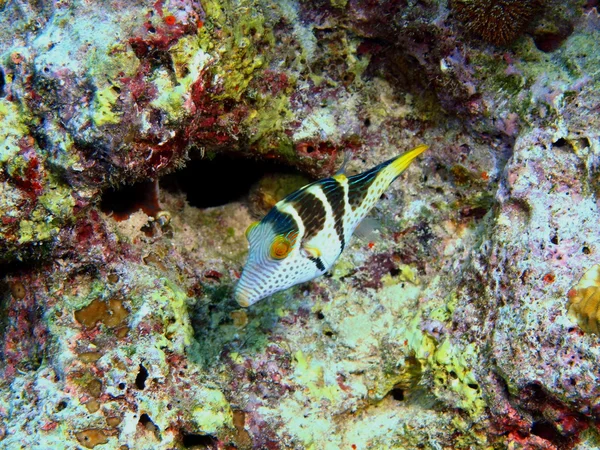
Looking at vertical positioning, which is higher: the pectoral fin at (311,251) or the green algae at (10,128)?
the green algae at (10,128)

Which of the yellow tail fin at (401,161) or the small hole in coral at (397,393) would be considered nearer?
the yellow tail fin at (401,161)

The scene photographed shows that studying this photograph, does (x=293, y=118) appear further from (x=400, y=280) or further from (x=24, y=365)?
(x=24, y=365)

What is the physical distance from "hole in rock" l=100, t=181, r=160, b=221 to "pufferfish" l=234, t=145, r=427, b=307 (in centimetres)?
141

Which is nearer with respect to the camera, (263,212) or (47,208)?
(47,208)

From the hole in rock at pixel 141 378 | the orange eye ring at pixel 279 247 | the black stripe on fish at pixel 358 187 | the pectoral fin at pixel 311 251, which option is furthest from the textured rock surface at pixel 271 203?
the orange eye ring at pixel 279 247

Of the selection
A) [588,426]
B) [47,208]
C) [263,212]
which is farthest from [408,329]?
[47,208]

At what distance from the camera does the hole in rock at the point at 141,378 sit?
10.3ft

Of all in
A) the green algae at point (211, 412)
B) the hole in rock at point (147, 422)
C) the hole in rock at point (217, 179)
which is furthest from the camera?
the hole in rock at point (217, 179)

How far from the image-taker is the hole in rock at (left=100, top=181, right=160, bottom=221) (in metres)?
3.66

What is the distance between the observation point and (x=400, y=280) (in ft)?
14.1

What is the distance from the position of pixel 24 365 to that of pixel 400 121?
11.9ft

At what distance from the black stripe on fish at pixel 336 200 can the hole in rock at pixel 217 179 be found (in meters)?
1.59

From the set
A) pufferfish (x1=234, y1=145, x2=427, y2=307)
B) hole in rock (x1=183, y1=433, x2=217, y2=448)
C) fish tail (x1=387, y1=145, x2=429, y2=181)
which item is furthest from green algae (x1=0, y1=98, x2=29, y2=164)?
fish tail (x1=387, y1=145, x2=429, y2=181)

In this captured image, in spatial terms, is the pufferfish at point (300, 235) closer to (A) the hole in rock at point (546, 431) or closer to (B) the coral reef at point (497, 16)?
(B) the coral reef at point (497, 16)
